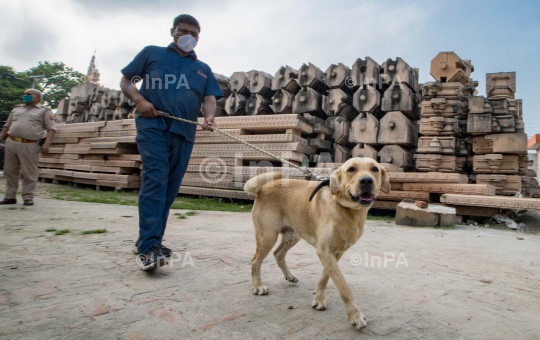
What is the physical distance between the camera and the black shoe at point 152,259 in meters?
2.39

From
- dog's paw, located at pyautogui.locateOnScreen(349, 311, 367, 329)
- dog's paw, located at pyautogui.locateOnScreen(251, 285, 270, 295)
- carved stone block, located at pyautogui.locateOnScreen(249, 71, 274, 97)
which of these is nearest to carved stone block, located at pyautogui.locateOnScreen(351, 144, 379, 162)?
carved stone block, located at pyautogui.locateOnScreen(249, 71, 274, 97)

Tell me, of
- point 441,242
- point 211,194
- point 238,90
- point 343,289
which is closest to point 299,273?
point 343,289

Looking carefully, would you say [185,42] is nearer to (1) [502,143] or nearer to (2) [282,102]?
(2) [282,102]

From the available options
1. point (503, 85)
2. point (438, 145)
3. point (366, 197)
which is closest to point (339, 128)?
point (438, 145)

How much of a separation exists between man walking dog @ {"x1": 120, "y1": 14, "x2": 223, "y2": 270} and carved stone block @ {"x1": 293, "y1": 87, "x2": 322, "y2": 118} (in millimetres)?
4777

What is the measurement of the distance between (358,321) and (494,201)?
15.5 ft

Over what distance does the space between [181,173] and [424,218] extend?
4.11 meters

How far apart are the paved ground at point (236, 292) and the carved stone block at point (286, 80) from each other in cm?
538

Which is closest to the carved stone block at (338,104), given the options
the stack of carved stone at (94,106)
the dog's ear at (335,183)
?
the dog's ear at (335,183)

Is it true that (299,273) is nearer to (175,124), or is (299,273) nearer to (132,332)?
(132,332)

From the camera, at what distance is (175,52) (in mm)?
3047

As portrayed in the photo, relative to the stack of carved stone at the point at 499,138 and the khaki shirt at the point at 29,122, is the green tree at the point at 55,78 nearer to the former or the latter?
the khaki shirt at the point at 29,122

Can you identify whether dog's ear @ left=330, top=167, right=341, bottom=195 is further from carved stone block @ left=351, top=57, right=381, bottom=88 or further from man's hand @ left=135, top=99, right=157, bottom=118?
carved stone block @ left=351, top=57, right=381, bottom=88

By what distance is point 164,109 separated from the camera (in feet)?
9.41
